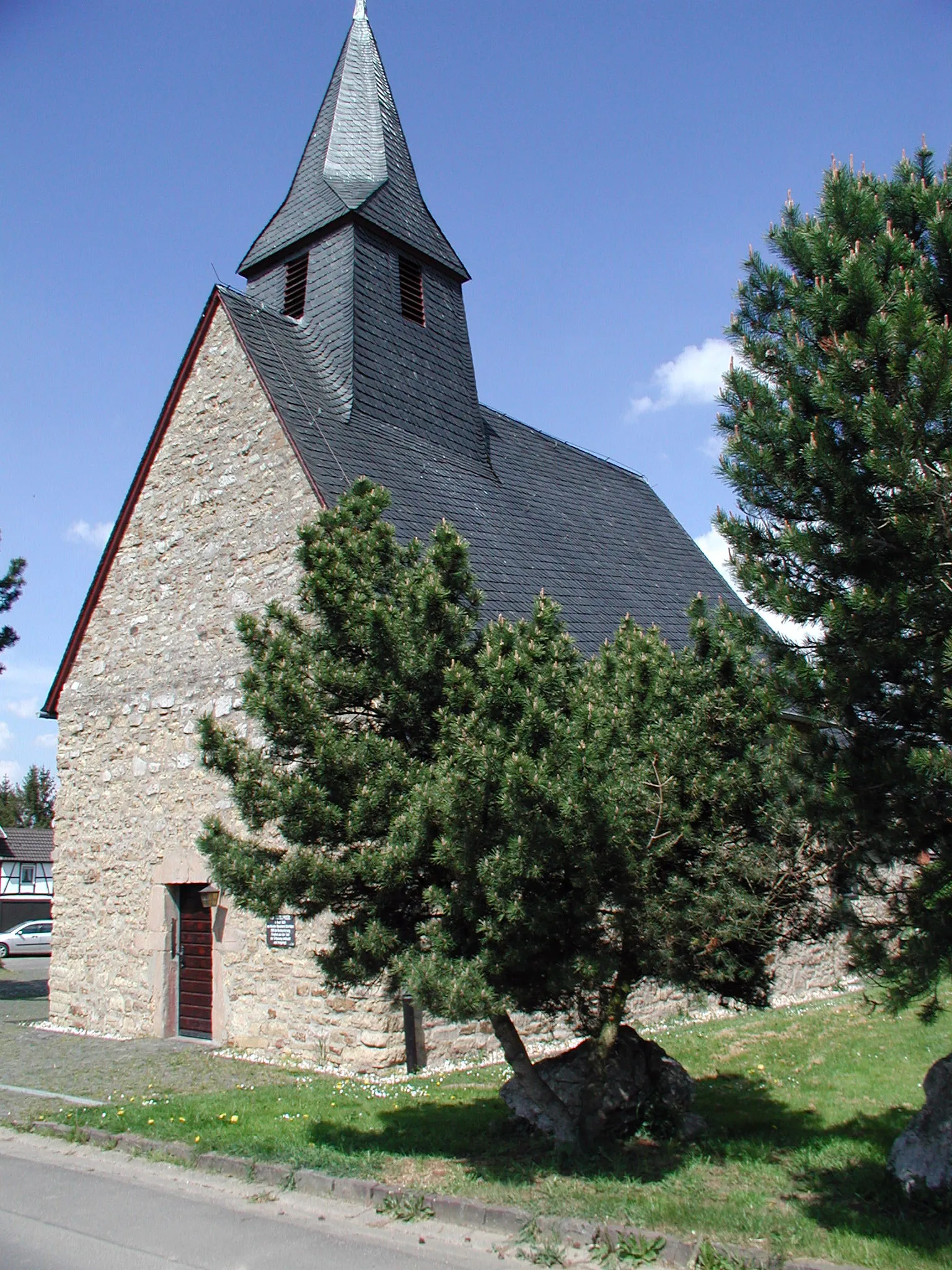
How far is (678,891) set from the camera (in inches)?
224

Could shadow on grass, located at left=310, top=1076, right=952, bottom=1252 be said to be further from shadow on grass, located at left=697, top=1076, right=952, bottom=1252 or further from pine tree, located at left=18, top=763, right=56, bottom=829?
pine tree, located at left=18, top=763, right=56, bottom=829

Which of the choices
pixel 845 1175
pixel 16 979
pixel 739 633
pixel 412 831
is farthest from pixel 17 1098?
pixel 16 979

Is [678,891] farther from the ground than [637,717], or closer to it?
closer to it

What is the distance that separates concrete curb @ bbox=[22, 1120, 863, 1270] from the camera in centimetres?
430

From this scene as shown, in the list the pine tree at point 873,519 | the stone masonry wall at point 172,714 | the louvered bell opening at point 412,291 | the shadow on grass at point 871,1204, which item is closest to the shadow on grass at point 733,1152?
the shadow on grass at point 871,1204

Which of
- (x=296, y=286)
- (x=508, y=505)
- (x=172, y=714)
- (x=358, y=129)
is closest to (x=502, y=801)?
(x=172, y=714)

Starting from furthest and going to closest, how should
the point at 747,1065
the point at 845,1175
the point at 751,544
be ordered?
the point at 747,1065
the point at 845,1175
the point at 751,544

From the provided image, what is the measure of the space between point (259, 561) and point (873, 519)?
7.68 meters

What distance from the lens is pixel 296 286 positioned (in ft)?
47.3

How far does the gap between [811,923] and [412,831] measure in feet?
8.34

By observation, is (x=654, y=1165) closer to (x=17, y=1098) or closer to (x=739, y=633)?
(x=739, y=633)

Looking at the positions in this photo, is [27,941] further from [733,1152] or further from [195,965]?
[733,1152]

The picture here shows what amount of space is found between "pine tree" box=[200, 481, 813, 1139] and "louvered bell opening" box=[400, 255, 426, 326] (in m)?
8.96

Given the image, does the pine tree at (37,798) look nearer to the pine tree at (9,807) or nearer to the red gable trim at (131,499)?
the pine tree at (9,807)
